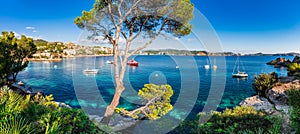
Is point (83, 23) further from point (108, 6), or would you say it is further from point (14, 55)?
point (14, 55)

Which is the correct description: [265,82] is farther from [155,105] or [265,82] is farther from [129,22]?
[129,22]

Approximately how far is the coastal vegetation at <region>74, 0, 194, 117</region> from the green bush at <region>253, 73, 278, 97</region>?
1005 centimetres

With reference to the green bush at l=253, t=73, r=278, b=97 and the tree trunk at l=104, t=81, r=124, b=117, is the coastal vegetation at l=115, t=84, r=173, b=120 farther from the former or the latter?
the green bush at l=253, t=73, r=278, b=97

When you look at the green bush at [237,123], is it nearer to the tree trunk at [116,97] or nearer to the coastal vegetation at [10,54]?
the tree trunk at [116,97]

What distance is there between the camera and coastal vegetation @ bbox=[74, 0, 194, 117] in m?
7.01

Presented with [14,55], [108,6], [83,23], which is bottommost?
[14,55]

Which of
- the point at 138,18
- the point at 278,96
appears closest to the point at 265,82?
the point at 278,96

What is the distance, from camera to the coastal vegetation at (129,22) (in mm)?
7008

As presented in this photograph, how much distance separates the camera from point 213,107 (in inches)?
607

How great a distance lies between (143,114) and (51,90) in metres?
16.2

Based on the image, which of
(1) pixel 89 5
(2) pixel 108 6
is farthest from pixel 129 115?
(1) pixel 89 5

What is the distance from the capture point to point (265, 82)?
562 inches

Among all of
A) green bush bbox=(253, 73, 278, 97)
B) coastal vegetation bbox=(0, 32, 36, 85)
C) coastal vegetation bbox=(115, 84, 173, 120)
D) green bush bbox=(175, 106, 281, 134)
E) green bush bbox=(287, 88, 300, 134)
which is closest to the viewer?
green bush bbox=(287, 88, 300, 134)

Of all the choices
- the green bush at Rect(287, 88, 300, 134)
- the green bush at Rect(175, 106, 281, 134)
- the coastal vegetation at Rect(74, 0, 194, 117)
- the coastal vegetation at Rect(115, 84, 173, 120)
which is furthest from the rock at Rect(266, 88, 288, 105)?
the green bush at Rect(287, 88, 300, 134)
